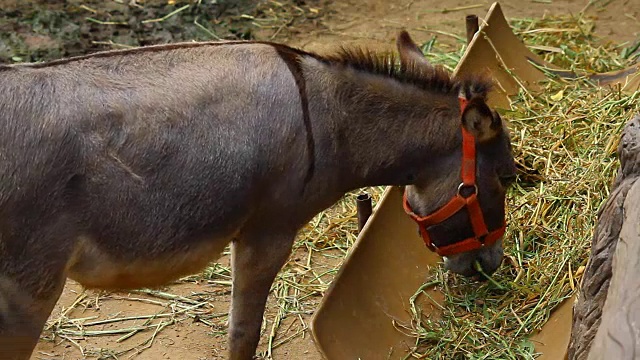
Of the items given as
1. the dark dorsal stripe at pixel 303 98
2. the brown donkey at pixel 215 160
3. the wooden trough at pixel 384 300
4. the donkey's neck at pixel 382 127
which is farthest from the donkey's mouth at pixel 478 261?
the dark dorsal stripe at pixel 303 98

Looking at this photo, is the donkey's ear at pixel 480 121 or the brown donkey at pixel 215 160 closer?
the brown donkey at pixel 215 160

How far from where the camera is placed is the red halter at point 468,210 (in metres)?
4.34

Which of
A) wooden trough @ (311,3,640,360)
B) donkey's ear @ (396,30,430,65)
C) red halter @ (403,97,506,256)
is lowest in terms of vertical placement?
wooden trough @ (311,3,640,360)

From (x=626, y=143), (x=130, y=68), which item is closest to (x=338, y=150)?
(x=130, y=68)

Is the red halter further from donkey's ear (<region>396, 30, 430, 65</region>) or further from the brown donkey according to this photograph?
donkey's ear (<region>396, 30, 430, 65</region>)

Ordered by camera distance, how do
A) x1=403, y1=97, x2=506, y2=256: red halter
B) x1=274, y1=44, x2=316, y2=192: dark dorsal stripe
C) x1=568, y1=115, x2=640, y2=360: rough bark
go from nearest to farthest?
x1=568, y1=115, x2=640, y2=360: rough bark
x1=274, y1=44, x2=316, y2=192: dark dorsal stripe
x1=403, y1=97, x2=506, y2=256: red halter

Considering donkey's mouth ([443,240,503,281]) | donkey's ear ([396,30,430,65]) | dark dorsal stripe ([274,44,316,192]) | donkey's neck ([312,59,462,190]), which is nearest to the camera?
dark dorsal stripe ([274,44,316,192])

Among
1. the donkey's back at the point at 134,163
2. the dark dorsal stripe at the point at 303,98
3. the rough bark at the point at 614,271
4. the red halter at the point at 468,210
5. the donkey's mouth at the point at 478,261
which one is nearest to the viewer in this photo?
the rough bark at the point at 614,271

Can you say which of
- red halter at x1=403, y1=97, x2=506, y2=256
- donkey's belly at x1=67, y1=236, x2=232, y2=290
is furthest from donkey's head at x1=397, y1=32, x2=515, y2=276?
donkey's belly at x1=67, y1=236, x2=232, y2=290

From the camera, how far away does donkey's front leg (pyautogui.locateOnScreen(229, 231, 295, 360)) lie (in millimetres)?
4254

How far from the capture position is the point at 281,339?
16.8 ft

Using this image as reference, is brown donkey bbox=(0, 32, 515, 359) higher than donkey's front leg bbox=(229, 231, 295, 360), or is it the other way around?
brown donkey bbox=(0, 32, 515, 359)

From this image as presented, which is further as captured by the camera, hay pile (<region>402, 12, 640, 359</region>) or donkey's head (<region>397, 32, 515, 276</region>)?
hay pile (<region>402, 12, 640, 359</region>)

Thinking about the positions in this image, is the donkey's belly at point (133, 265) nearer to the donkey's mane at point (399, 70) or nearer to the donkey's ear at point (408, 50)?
the donkey's mane at point (399, 70)
